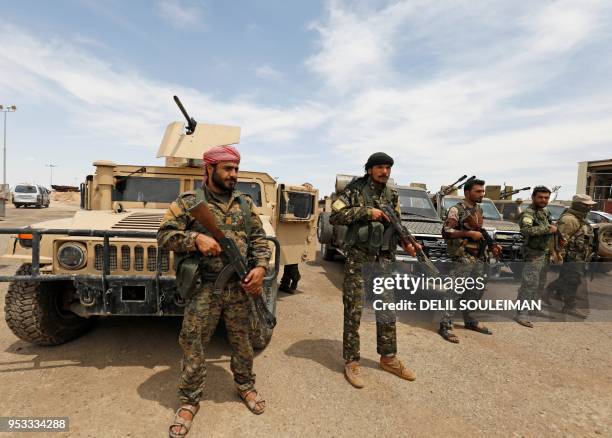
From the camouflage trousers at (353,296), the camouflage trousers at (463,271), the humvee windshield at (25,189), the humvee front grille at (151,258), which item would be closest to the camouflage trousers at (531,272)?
the camouflage trousers at (463,271)

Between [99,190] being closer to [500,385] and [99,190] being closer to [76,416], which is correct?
[76,416]

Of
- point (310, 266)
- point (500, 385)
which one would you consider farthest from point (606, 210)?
point (500, 385)

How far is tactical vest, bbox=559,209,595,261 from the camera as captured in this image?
509 centimetres

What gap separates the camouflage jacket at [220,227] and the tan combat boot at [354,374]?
1231 mm

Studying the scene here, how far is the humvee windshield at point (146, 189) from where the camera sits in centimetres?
418

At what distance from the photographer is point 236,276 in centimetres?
241

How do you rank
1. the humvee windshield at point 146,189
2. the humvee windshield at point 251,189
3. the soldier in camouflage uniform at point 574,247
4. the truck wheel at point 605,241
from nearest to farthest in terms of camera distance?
the humvee windshield at point 146,189
the humvee windshield at point 251,189
the soldier in camouflage uniform at point 574,247
the truck wheel at point 605,241

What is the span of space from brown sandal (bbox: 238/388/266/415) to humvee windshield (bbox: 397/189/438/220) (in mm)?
4878

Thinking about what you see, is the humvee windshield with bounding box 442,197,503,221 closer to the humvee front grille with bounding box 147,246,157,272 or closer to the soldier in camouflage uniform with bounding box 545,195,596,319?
the soldier in camouflage uniform with bounding box 545,195,596,319

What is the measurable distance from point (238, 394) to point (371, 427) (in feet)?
3.10

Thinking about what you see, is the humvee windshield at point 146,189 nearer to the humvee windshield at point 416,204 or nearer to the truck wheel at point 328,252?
the humvee windshield at point 416,204

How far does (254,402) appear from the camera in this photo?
247 centimetres

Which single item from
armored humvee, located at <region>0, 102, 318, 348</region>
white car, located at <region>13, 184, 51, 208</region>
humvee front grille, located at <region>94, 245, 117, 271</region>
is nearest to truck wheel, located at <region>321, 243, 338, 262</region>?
armored humvee, located at <region>0, 102, 318, 348</region>

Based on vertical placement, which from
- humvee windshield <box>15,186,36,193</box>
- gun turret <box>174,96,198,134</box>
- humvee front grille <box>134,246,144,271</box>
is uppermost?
gun turret <box>174,96,198,134</box>
